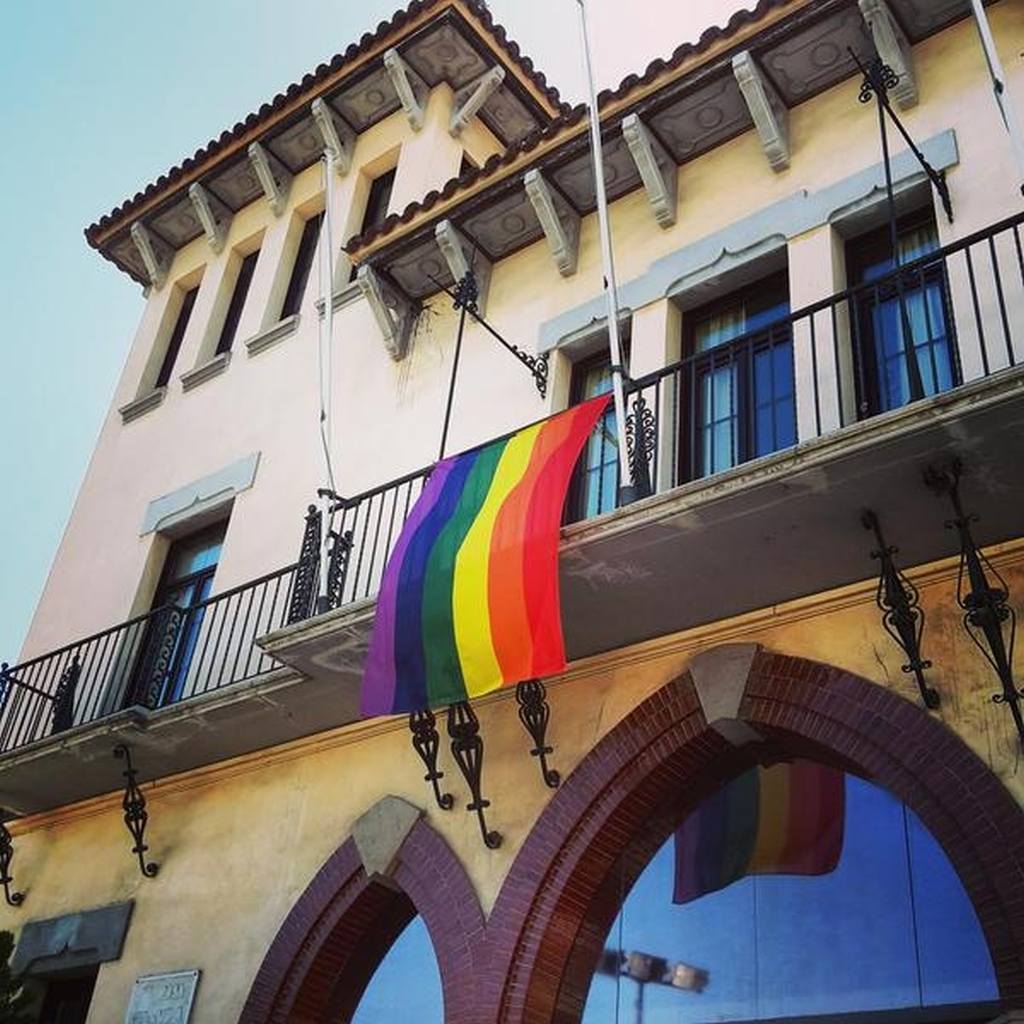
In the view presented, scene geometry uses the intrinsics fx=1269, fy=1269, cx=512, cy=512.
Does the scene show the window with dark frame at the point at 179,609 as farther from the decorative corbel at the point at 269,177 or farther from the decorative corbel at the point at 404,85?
the decorative corbel at the point at 404,85

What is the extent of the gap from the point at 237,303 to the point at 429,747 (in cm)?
887

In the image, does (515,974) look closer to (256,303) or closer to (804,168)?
(804,168)

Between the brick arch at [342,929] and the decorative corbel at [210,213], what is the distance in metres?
9.76

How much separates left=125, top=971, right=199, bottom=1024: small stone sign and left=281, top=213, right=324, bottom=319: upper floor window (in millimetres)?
7865

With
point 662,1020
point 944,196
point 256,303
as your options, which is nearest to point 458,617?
point 662,1020

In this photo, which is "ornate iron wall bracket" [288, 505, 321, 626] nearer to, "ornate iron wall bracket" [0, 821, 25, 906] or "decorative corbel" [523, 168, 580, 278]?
"decorative corbel" [523, 168, 580, 278]

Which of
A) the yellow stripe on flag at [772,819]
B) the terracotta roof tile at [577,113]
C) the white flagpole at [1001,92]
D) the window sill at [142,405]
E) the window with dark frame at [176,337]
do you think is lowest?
the yellow stripe on flag at [772,819]

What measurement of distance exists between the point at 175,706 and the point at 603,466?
3.93 m

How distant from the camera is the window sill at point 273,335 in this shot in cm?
1434

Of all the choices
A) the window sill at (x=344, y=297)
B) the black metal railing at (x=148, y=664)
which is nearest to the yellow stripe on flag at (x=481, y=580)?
the black metal railing at (x=148, y=664)

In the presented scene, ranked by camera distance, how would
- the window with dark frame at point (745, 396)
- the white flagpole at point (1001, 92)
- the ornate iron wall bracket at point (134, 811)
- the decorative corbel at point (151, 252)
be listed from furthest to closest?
the decorative corbel at point (151, 252) → the ornate iron wall bracket at point (134, 811) → the window with dark frame at point (745, 396) → the white flagpole at point (1001, 92)

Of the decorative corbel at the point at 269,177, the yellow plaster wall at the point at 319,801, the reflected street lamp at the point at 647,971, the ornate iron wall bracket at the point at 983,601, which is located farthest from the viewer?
the decorative corbel at the point at 269,177

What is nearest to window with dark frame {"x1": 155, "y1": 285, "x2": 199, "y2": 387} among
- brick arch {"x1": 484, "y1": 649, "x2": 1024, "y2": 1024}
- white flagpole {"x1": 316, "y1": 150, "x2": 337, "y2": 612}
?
white flagpole {"x1": 316, "y1": 150, "x2": 337, "y2": 612}

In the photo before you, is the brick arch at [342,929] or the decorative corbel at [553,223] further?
the decorative corbel at [553,223]
